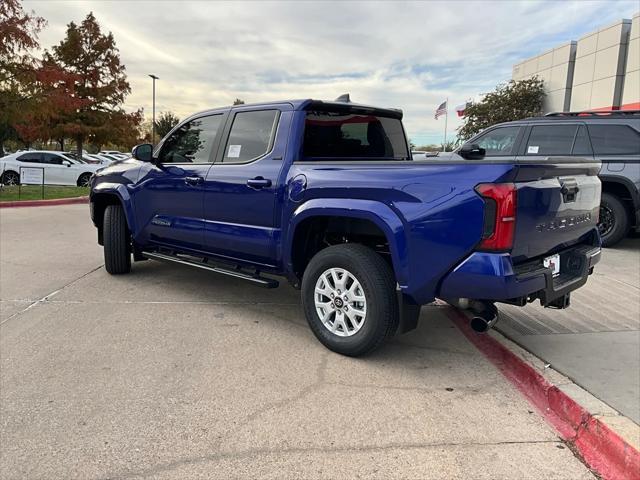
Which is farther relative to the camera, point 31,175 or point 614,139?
point 31,175

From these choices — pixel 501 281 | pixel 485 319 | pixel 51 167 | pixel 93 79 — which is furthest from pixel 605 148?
pixel 93 79

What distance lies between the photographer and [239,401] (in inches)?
131

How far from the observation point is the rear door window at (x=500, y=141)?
8.75m

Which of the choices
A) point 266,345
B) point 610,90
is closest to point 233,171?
point 266,345

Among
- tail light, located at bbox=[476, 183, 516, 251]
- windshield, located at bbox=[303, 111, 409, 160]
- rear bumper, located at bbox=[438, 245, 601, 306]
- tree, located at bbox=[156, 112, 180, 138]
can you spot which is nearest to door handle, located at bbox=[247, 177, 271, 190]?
windshield, located at bbox=[303, 111, 409, 160]

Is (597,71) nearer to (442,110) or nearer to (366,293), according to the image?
(442,110)

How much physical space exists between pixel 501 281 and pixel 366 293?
996 millimetres

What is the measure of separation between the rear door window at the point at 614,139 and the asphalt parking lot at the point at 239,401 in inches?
185

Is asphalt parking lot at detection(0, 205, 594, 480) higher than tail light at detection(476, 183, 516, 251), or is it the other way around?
tail light at detection(476, 183, 516, 251)

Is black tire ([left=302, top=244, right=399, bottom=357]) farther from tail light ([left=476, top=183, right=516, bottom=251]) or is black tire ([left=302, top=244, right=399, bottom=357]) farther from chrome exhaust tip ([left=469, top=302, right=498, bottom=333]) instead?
tail light ([left=476, top=183, right=516, bottom=251])

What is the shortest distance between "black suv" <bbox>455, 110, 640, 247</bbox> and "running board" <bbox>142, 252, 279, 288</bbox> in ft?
14.8

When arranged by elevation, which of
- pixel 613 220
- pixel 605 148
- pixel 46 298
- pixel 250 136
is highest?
pixel 605 148

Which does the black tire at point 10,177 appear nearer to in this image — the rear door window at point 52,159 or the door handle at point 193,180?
the rear door window at point 52,159

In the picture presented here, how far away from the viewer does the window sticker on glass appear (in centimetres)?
488
